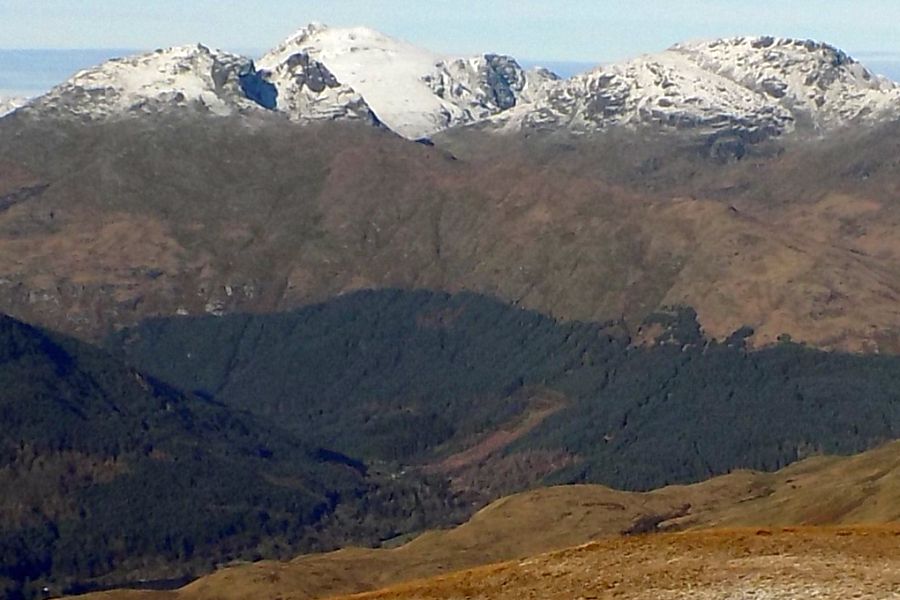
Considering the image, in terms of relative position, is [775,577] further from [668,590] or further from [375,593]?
[375,593]

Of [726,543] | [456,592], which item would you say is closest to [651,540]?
[726,543]

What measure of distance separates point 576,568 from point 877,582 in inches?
670

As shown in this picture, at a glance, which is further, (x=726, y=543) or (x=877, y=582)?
(x=726, y=543)

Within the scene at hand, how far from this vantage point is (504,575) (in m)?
92.9

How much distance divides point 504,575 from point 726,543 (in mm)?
12523

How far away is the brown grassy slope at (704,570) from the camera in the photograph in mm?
81938

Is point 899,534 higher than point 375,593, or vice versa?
point 899,534

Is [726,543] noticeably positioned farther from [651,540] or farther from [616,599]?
[616,599]

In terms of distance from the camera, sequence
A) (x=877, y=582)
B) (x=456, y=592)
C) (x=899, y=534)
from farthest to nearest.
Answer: (x=899, y=534), (x=456, y=592), (x=877, y=582)

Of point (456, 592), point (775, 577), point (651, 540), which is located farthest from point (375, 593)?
point (775, 577)

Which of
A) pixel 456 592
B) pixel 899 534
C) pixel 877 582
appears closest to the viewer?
pixel 877 582

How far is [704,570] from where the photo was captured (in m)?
86.1

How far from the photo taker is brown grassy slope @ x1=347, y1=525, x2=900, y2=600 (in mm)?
81938

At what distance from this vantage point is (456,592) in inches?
3573
